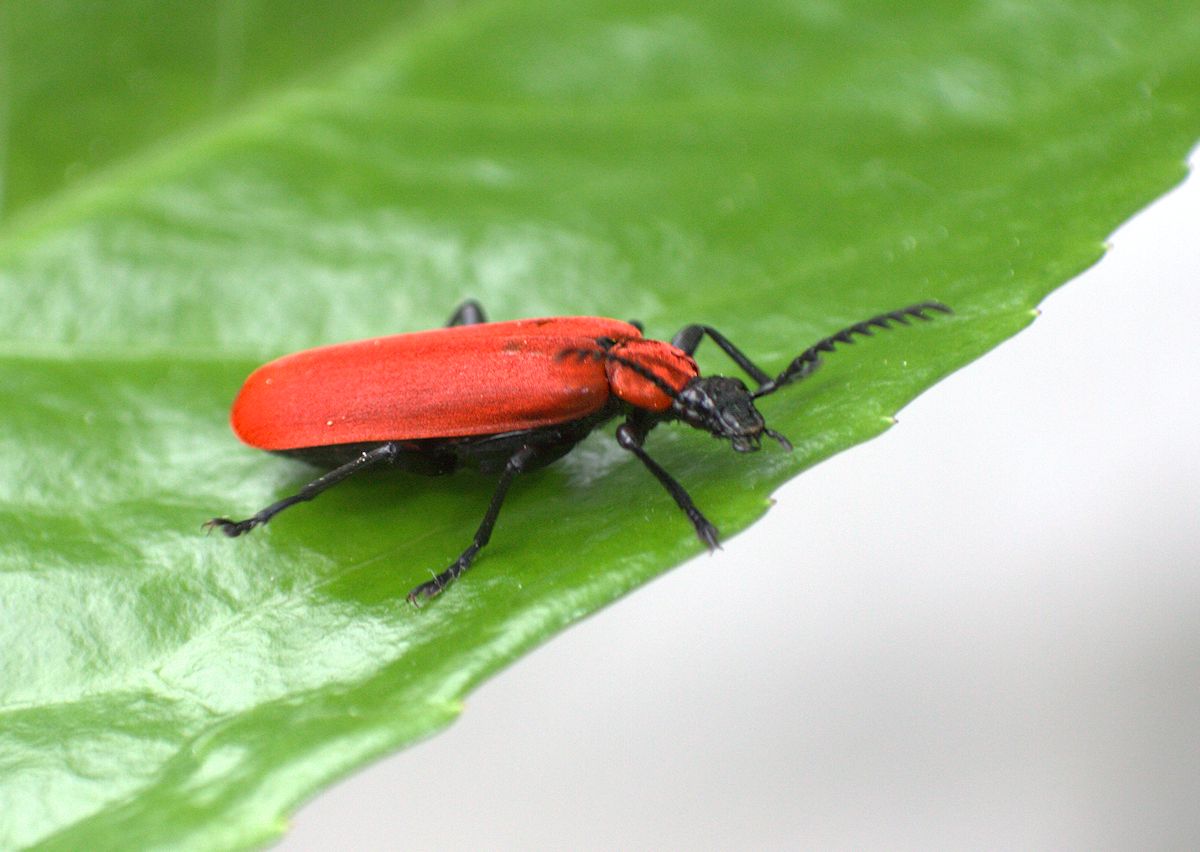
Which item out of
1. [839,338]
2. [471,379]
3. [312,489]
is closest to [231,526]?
[312,489]

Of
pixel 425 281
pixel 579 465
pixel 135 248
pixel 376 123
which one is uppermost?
pixel 376 123

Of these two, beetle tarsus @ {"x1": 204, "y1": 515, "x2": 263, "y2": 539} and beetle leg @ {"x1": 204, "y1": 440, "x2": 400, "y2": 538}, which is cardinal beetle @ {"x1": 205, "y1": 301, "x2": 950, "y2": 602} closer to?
beetle leg @ {"x1": 204, "y1": 440, "x2": 400, "y2": 538}

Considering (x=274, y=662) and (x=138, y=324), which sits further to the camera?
(x=138, y=324)

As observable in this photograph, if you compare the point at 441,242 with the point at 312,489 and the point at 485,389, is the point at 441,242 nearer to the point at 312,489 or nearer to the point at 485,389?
the point at 485,389

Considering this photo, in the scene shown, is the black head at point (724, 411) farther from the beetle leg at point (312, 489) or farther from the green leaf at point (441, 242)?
the beetle leg at point (312, 489)

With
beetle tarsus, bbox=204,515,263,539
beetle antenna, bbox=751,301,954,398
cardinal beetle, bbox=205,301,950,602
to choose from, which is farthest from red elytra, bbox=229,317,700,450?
beetle tarsus, bbox=204,515,263,539

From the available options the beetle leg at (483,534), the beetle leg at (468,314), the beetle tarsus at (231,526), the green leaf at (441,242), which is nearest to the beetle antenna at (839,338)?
the green leaf at (441,242)

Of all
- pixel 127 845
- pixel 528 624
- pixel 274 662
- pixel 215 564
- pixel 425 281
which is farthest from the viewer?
pixel 425 281

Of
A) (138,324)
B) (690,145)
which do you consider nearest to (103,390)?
(138,324)

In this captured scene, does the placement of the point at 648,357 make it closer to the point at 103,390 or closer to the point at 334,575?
the point at 334,575
